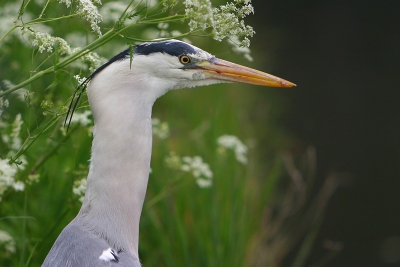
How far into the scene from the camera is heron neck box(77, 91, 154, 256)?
2.13 m

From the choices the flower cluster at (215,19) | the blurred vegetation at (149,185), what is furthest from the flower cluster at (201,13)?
the blurred vegetation at (149,185)

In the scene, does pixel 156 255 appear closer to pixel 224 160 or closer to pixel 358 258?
pixel 224 160

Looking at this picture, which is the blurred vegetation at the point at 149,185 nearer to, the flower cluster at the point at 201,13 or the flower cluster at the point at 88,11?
the flower cluster at the point at 88,11

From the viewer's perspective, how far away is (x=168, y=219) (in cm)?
348

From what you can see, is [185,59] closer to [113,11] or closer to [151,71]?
[151,71]

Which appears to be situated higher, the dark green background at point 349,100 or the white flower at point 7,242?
the white flower at point 7,242

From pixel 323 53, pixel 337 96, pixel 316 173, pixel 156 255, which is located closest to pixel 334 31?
pixel 323 53

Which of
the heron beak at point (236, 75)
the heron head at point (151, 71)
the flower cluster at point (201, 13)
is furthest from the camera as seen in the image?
the heron beak at point (236, 75)

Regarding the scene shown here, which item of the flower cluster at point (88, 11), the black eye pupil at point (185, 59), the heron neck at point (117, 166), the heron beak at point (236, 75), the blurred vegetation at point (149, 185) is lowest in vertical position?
the blurred vegetation at point (149, 185)

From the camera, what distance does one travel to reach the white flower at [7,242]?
2.59m

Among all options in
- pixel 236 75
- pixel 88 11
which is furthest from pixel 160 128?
pixel 88 11

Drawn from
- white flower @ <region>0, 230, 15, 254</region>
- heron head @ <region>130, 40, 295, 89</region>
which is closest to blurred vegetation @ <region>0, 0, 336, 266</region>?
white flower @ <region>0, 230, 15, 254</region>

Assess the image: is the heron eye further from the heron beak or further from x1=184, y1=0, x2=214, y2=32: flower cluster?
x1=184, y1=0, x2=214, y2=32: flower cluster

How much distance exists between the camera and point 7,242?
2686 mm
